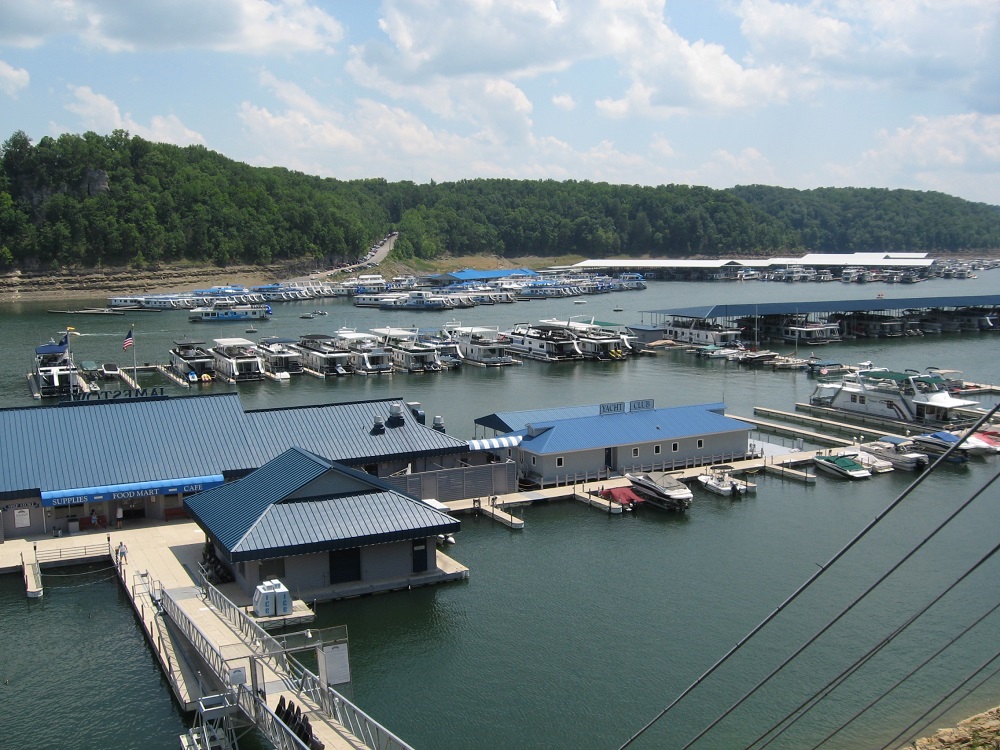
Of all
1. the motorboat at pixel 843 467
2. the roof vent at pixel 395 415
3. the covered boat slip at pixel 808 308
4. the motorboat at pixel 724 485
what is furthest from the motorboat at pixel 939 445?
the covered boat slip at pixel 808 308

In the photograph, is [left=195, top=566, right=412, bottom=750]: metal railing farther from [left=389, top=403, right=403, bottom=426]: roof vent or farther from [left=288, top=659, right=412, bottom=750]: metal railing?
[left=389, top=403, right=403, bottom=426]: roof vent

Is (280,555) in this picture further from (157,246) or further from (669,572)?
(157,246)

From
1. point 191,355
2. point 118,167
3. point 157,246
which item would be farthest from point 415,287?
point 191,355

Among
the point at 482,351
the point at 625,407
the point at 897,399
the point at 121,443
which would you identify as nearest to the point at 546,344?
the point at 482,351

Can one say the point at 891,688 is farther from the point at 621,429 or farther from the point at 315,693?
the point at 621,429

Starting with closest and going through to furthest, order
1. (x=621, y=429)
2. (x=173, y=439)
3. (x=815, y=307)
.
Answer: (x=173, y=439), (x=621, y=429), (x=815, y=307)

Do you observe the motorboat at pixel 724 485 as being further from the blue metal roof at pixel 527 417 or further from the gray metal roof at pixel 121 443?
the gray metal roof at pixel 121 443
